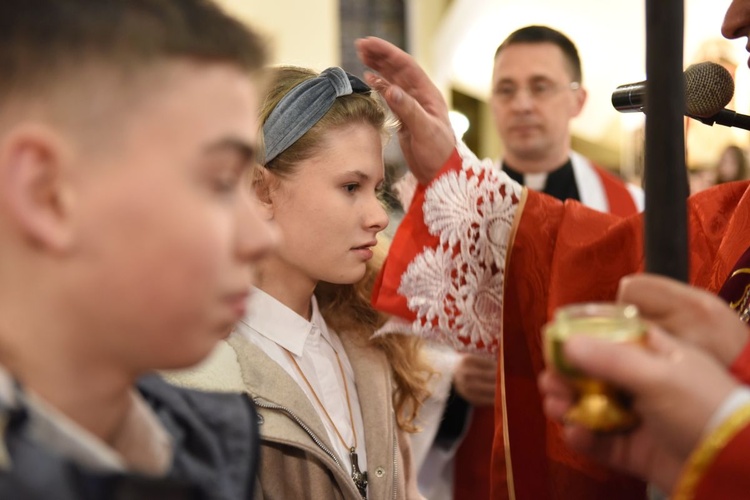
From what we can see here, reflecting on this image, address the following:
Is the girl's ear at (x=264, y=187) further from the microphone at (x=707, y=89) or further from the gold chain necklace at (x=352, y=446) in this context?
the microphone at (x=707, y=89)

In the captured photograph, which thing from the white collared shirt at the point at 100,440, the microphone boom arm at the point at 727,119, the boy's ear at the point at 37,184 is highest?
the microphone boom arm at the point at 727,119

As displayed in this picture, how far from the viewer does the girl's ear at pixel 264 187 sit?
1.88 m

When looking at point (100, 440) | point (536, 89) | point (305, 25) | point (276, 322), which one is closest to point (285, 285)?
point (276, 322)

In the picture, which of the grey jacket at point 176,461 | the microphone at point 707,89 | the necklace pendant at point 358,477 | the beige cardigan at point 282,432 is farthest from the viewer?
the necklace pendant at point 358,477

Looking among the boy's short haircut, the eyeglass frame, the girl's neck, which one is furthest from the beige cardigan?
the eyeglass frame

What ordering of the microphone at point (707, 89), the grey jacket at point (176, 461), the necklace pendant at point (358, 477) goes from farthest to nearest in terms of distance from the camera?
the necklace pendant at point (358, 477), the microphone at point (707, 89), the grey jacket at point (176, 461)

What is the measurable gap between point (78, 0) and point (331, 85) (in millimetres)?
1035

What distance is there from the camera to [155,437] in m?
1.05

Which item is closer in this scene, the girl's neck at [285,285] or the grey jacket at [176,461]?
the grey jacket at [176,461]

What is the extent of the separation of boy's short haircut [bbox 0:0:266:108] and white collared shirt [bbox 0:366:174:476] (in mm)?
294

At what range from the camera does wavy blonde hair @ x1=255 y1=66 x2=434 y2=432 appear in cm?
188

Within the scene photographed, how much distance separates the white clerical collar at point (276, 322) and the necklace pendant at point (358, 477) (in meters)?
0.24

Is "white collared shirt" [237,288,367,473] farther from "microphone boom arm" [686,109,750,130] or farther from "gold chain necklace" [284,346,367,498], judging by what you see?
"microphone boom arm" [686,109,750,130]
